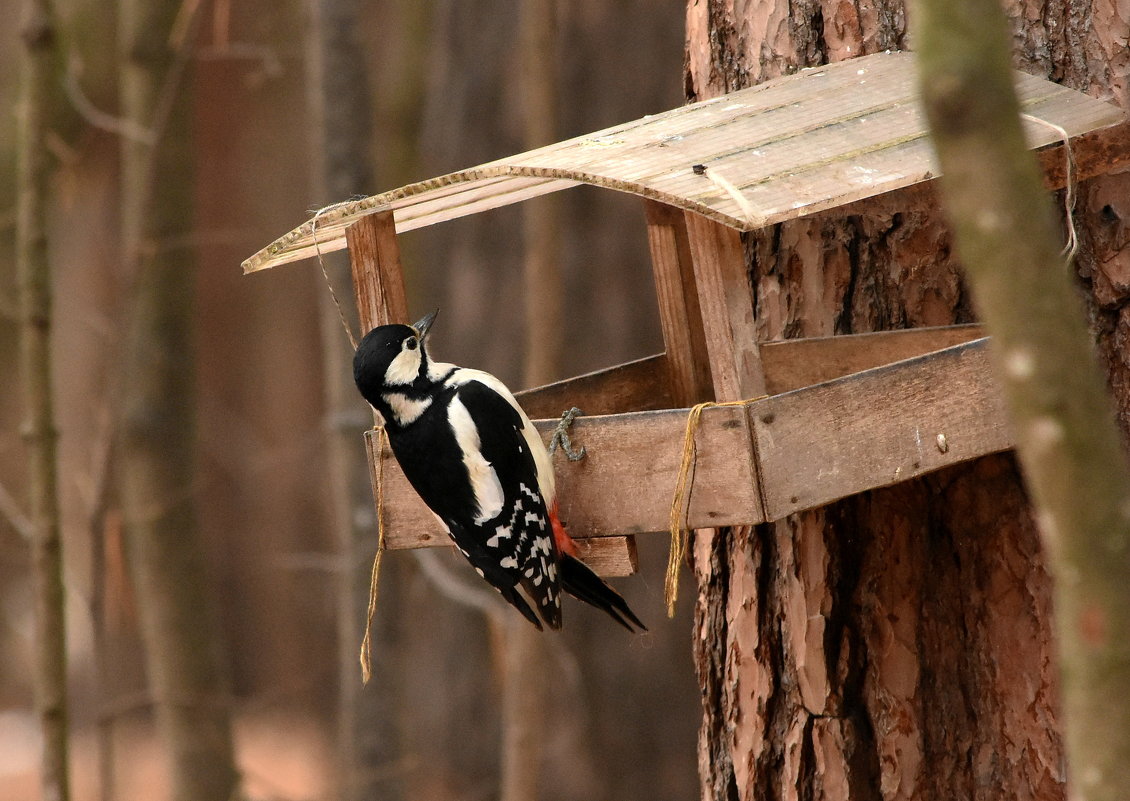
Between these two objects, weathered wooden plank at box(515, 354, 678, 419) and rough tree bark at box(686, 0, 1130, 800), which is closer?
rough tree bark at box(686, 0, 1130, 800)

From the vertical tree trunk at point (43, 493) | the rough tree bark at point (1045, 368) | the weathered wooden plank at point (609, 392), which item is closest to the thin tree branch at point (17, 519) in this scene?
the vertical tree trunk at point (43, 493)

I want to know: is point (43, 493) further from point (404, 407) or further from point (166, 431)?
point (404, 407)

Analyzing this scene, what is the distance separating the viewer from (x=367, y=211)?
2488mm

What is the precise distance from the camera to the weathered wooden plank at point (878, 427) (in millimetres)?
2189

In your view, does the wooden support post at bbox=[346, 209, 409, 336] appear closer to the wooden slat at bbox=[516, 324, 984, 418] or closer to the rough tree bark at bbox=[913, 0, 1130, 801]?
the wooden slat at bbox=[516, 324, 984, 418]

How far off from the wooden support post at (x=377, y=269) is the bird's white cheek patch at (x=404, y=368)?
9cm

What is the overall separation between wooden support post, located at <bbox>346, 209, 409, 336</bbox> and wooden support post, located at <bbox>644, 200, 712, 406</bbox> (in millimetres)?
611

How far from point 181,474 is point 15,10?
4637 mm

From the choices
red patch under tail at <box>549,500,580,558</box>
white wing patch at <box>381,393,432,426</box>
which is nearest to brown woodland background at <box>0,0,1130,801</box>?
red patch under tail at <box>549,500,580,558</box>

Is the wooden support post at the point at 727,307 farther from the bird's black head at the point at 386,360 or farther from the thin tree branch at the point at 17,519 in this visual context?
the thin tree branch at the point at 17,519

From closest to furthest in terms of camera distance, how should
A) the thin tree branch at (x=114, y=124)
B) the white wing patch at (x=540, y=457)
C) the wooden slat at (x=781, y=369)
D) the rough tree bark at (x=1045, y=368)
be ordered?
the rough tree bark at (x=1045, y=368)
the white wing patch at (x=540, y=457)
the wooden slat at (x=781, y=369)
the thin tree branch at (x=114, y=124)

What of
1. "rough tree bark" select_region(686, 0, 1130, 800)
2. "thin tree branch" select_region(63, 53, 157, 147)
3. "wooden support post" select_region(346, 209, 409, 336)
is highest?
"thin tree branch" select_region(63, 53, 157, 147)

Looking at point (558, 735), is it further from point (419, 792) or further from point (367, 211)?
point (367, 211)

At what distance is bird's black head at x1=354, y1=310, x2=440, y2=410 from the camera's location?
8.72 ft
